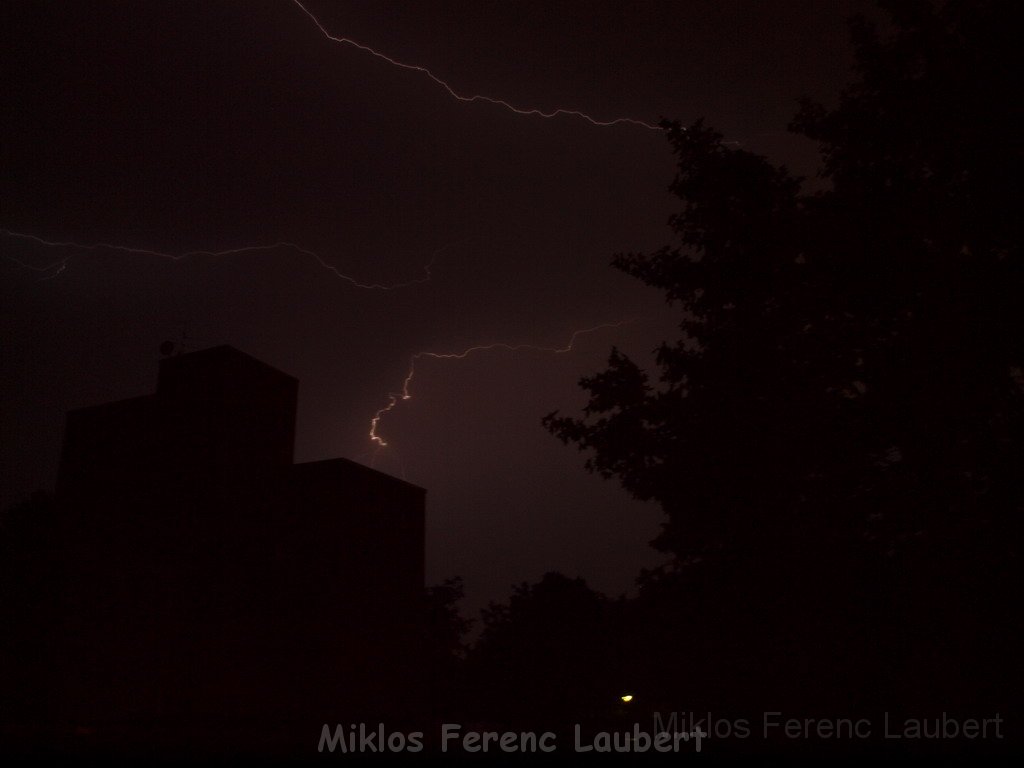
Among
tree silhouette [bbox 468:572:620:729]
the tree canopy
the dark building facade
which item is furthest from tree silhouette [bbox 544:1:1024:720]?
tree silhouette [bbox 468:572:620:729]

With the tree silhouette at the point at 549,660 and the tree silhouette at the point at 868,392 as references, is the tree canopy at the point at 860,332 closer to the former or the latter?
the tree silhouette at the point at 868,392

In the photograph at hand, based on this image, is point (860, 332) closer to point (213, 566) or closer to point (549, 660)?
point (213, 566)

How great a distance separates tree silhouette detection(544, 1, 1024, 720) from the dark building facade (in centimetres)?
807

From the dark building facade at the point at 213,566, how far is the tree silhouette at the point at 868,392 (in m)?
8.07

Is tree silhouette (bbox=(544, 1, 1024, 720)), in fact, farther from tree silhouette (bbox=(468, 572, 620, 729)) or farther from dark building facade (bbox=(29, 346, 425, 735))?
tree silhouette (bbox=(468, 572, 620, 729))

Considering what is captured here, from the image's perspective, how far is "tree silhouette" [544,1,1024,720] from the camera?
664 cm

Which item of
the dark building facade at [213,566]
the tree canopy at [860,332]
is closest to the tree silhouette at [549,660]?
the dark building facade at [213,566]

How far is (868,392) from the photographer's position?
25.2 feet

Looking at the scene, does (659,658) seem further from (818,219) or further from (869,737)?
(818,219)

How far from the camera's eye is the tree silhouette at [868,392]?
664cm

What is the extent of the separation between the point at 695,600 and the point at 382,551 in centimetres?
994

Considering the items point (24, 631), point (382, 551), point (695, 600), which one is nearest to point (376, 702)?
point (382, 551)

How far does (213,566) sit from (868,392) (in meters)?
11.5

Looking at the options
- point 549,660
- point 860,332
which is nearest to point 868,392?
point 860,332
